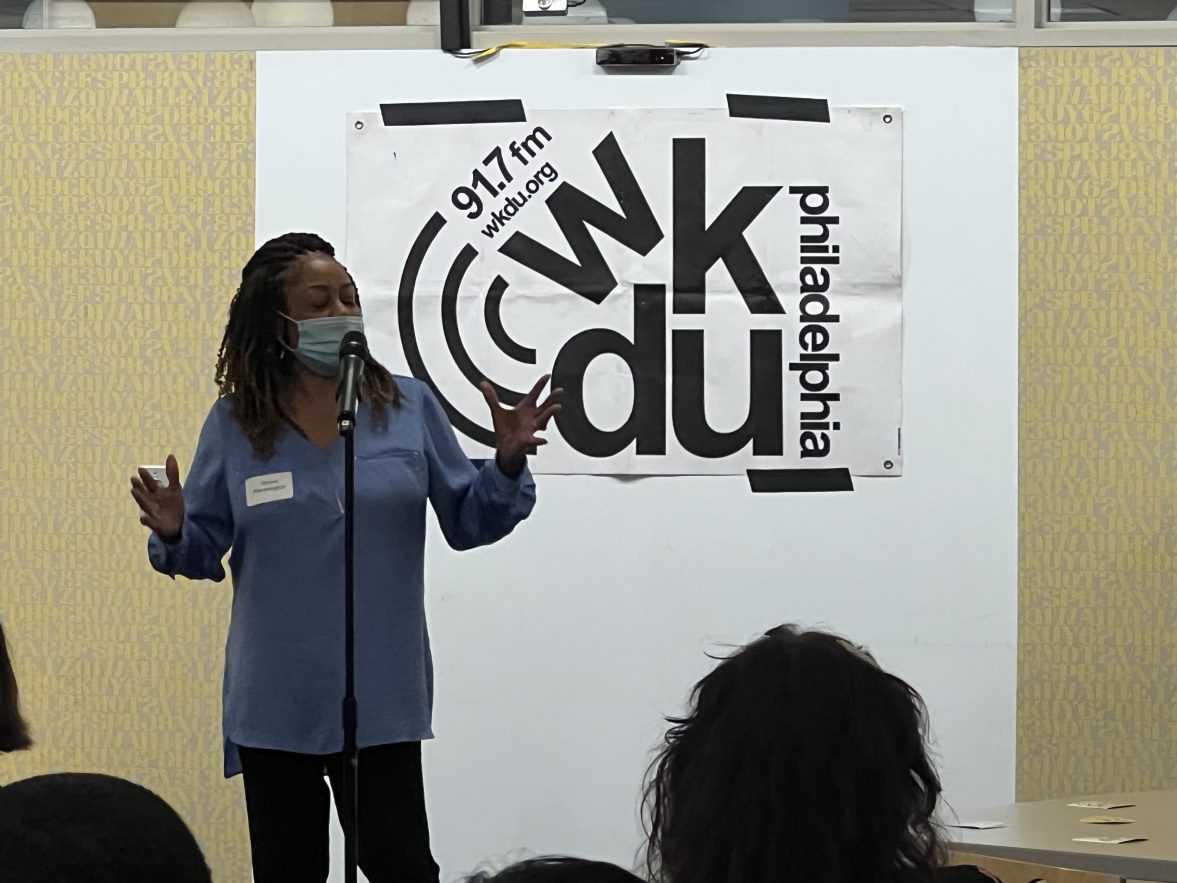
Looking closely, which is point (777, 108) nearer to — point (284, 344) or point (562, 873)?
point (284, 344)

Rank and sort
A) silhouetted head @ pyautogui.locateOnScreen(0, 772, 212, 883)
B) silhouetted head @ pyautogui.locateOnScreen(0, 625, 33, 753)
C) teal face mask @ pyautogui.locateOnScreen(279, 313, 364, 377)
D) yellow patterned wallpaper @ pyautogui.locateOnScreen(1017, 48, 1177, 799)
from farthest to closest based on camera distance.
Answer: yellow patterned wallpaper @ pyautogui.locateOnScreen(1017, 48, 1177, 799) < teal face mask @ pyautogui.locateOnScreen(279, 313, 364, 377) < silhouetted head @ pyautogui.locateOnScreen(0, 625, 33, 753) < silhouetted head @ pyautogui.locateOnScreen(0, 772, 212, 883)

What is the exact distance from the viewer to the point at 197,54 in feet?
11.9

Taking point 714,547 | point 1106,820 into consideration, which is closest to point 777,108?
point 714,547

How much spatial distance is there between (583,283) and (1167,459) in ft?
4.64

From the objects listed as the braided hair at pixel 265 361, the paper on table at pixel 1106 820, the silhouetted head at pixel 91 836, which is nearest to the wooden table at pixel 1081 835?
the paper on table at pixel 1106 820

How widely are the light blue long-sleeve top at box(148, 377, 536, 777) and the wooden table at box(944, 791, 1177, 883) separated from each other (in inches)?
36.3

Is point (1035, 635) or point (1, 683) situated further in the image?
point (1035, 635)

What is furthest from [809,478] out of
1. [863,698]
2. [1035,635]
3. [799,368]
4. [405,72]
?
[863,698]

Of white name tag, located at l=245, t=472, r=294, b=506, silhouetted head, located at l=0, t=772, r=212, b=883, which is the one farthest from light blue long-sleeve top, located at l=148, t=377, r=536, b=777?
silhouetted head, located at l=0, t=772, r=212, b=883

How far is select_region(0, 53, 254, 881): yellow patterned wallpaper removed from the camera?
11.8 feet

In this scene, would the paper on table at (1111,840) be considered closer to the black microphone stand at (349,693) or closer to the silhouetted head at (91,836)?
the black microphone stand at (349,693)

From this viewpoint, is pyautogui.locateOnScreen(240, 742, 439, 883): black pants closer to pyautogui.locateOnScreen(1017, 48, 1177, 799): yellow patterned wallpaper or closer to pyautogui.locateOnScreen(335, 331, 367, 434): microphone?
pyautogui.locateOnScreen(335, 331, 367, 434): microphone

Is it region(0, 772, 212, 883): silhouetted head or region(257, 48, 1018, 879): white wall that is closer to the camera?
region(0, 772, 212, 883): silhouetted head

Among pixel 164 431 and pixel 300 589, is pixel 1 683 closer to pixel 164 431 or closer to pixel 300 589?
pixel 300 589
